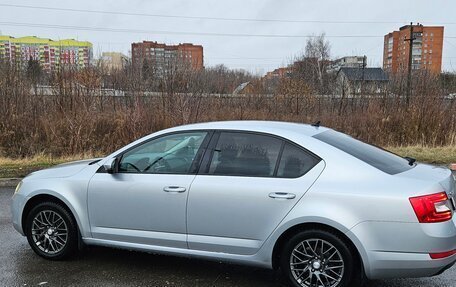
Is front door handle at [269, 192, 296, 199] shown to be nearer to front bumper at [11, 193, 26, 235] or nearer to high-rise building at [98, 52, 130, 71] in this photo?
front bumper at [11, 193, 26, 235]

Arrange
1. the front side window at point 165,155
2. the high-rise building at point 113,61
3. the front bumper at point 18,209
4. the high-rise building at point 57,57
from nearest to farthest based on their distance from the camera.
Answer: the front side window at point 165,155 < the front bumper at point 18,209 < the high-rise building at point 57,57 < the high-rise building at point 113,61

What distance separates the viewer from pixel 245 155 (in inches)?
154

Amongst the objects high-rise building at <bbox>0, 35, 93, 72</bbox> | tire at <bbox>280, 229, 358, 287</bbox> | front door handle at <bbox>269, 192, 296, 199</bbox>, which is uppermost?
high-rise building at <bbox>0, 35, 93, 72</bbox>

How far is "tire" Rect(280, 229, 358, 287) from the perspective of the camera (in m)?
3.47

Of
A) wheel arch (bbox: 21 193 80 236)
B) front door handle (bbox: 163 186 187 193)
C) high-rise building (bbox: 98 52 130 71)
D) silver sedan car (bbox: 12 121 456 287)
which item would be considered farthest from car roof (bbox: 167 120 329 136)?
high-rise building (bbox: 98 52 130 71)

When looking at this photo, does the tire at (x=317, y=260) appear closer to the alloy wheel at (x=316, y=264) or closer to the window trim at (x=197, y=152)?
the alloy wheel at (x=316, y=264)

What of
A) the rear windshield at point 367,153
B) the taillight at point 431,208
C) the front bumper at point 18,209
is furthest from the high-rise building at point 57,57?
the taillight at point 431,208

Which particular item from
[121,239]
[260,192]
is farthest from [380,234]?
[121,239]

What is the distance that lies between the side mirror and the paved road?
1.04 m

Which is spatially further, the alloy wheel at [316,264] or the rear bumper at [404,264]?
the alloy wheel at [316,264]

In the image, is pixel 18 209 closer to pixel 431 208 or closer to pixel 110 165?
pixel 110 165

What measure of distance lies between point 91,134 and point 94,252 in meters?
9.37

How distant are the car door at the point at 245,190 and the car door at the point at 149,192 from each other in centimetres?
14

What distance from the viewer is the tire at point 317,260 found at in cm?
347
